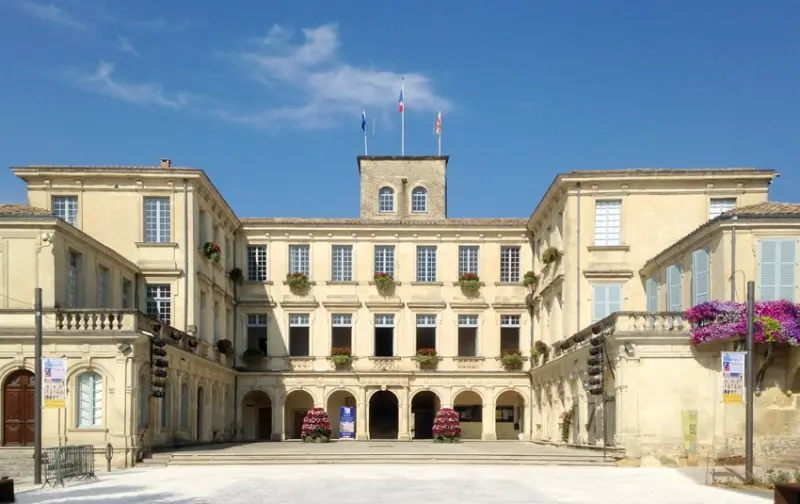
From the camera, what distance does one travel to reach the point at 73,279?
1153 inches

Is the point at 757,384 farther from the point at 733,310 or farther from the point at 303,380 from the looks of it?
the point at 303,380

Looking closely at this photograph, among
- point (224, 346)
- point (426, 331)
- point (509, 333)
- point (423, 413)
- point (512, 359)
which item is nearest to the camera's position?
point (224, 346)

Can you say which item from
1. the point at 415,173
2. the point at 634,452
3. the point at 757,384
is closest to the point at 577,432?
the point at 634,452

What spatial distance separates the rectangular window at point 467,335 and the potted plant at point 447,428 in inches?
251

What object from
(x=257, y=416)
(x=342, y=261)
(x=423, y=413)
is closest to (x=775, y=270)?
(x=342, y=261)

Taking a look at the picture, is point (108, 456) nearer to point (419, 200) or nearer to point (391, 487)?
point (391, 487)

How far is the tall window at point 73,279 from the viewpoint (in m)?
28.8

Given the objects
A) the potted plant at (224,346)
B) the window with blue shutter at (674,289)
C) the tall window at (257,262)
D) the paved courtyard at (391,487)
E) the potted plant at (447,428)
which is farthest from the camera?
the tall window at (257,262)

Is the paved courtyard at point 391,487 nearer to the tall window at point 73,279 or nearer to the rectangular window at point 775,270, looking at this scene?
the rectangular window at point 775,270

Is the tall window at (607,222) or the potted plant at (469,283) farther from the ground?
the tall window at (607,222)

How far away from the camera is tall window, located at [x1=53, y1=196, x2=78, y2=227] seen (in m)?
35.5

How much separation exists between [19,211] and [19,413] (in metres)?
6.16

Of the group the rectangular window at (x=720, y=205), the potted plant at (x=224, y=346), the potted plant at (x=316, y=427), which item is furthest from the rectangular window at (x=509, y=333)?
the potted plant at (x=224, y=346)

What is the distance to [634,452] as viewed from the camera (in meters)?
27.6
